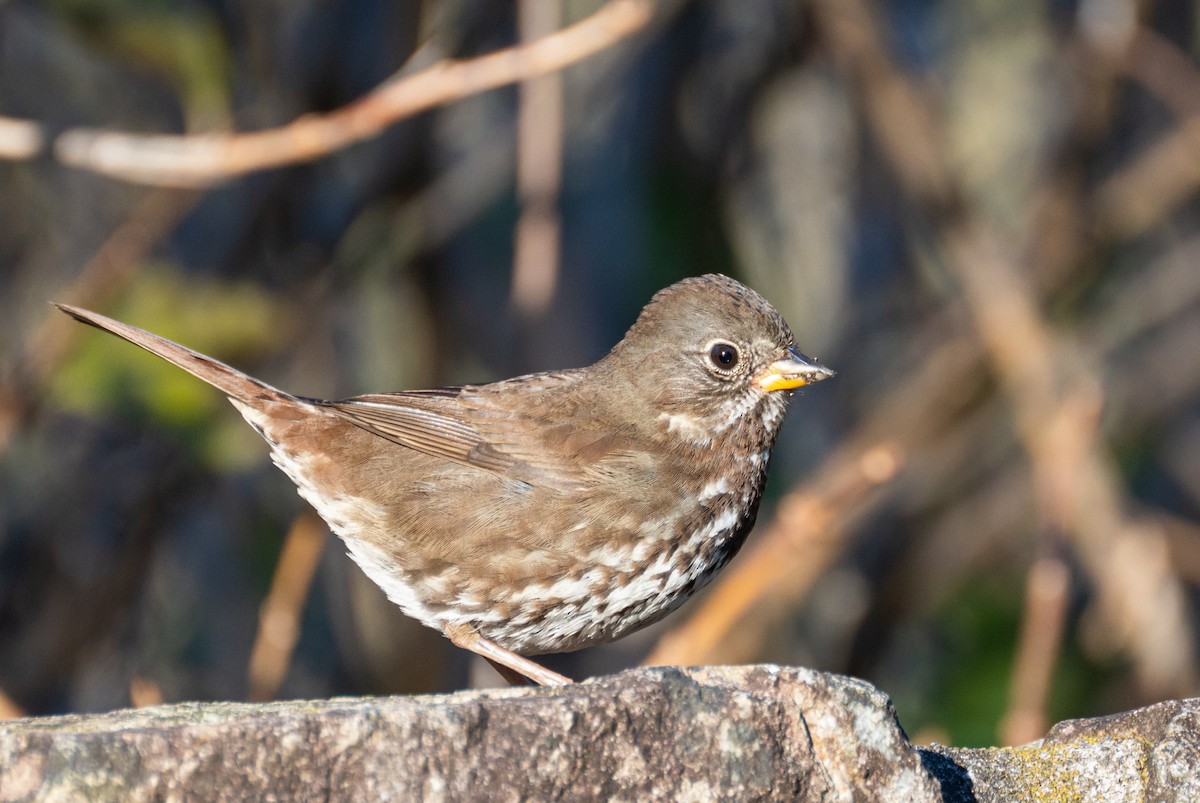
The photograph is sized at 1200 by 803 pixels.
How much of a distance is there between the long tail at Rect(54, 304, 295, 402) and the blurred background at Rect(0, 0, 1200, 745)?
0.61 metres

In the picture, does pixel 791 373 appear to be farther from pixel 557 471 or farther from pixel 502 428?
pixel 502 428

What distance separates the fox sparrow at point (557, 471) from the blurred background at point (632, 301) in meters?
0.62

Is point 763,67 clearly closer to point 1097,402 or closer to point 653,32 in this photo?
point 653,32

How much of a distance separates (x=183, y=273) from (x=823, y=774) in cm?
391

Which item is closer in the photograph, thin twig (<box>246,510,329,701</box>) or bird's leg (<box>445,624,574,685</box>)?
bird's leg (<box>445,624,574,685</box>)

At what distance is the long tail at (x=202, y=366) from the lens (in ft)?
12.5

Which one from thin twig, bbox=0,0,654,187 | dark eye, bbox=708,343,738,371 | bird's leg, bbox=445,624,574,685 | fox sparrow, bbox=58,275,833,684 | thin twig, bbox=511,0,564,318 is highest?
thin twig, bbox=511,0,564,318

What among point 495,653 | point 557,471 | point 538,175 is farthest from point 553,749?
point 538,175

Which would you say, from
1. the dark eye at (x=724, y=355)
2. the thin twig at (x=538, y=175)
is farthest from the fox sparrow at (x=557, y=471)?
the thin twig at (x=538, y=175)

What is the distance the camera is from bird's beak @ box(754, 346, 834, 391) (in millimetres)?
3869

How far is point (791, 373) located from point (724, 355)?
0.61ft

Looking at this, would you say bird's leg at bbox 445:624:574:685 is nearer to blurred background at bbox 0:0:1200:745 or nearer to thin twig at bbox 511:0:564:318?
blurred background at bbox 0:0:1200:745

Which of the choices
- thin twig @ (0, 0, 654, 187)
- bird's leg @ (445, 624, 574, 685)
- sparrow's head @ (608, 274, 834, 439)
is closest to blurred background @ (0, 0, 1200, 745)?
thin twig @ (0, 0, 654, 187)

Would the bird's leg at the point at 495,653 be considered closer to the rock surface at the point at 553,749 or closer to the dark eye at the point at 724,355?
the dark eye at the point at 724,355
